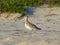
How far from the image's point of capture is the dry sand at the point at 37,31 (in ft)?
41.2

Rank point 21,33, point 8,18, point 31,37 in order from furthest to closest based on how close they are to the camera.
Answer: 1. point 8,18
2. point 21,33
3. point 31,37

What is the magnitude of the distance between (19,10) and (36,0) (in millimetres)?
2892

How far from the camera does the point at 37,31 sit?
1504cm

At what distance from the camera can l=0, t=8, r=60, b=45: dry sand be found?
495 inches

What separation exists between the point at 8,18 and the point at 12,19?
228 mm

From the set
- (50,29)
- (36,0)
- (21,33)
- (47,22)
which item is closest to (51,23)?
(47,22)

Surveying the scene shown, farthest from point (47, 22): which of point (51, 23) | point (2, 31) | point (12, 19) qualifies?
point (2, 31)

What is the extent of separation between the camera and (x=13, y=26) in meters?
16.6

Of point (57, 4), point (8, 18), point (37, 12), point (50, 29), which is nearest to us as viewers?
point (50, 29)

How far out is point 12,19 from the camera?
729 inches

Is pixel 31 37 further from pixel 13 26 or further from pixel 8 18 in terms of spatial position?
pixel 8 18

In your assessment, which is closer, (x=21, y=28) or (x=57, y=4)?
(x=21, y=28)

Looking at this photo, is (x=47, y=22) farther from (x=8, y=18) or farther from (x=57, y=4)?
(x=57, y=4)

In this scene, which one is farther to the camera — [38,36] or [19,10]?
[19,10]
